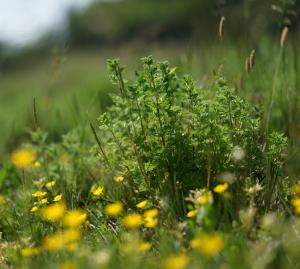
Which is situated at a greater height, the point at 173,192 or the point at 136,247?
the point at 136,247

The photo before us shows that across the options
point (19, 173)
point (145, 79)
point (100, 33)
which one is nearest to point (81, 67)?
point (100, 33)

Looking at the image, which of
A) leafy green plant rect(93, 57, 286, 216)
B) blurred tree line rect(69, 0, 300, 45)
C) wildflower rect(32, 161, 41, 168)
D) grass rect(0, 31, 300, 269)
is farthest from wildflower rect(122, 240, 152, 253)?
blurred tree line rect(69, 0, 300, 45)

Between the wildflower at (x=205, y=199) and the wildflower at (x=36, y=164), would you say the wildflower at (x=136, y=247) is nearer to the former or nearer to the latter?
the wildflower at (x=205, y=199)

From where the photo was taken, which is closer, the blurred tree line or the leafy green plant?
the leafy green plant

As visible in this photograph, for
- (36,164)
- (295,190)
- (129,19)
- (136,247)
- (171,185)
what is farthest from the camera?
(129,19)

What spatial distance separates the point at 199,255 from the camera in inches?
61.4

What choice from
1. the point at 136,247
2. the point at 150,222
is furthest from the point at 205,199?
the point at 136,247

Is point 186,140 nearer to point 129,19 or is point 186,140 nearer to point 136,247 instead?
point 136,247

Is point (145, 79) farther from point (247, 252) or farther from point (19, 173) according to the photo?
point (19, 173)

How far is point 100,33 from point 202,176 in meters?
19.1

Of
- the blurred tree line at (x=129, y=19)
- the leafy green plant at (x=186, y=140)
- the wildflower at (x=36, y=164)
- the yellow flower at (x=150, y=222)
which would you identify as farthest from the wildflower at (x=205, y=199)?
the blurred tree line at (x=129, y=19)

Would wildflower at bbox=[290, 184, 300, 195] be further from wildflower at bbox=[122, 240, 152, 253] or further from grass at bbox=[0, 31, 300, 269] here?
wildflower at bbox=[122, 240, 152, 253]

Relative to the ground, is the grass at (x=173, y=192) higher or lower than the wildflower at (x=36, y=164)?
higher

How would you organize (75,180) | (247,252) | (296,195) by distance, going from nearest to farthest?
(247,252) < (296,195) < (75,180)
